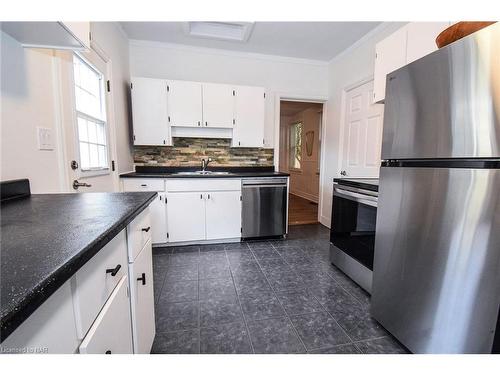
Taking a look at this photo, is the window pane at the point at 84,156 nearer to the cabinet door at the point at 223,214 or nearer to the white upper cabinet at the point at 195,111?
the white upper cabinet at the point at 195,111

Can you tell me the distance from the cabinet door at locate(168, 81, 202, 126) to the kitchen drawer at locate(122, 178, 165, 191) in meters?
0.77

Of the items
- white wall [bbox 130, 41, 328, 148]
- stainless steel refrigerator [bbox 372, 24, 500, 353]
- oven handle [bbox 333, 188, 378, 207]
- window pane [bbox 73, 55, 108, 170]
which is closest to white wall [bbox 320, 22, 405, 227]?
white wall [bbox 130, 41, 328, 148]

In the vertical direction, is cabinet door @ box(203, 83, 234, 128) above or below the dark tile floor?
above

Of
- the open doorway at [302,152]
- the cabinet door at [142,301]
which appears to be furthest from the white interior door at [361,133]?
the cabinet door at [142,301]

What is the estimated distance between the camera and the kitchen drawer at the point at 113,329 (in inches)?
22.2

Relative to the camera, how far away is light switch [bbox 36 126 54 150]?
122 cm

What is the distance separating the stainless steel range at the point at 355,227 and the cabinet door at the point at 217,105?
1.63 m

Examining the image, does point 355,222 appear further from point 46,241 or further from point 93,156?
point 93,156

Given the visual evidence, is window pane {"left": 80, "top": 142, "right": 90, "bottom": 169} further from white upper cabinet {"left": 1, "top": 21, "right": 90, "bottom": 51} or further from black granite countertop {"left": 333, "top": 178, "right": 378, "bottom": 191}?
black granite countertop {"left": 333, "top": 178, "right": 378, "bottom": 191}

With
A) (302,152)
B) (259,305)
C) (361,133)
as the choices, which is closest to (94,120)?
(259,305)

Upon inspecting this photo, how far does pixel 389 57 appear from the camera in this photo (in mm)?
1829

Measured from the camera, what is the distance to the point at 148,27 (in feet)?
8.32

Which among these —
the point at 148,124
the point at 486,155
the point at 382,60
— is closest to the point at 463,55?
the point at 486,155

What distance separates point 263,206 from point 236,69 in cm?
196
